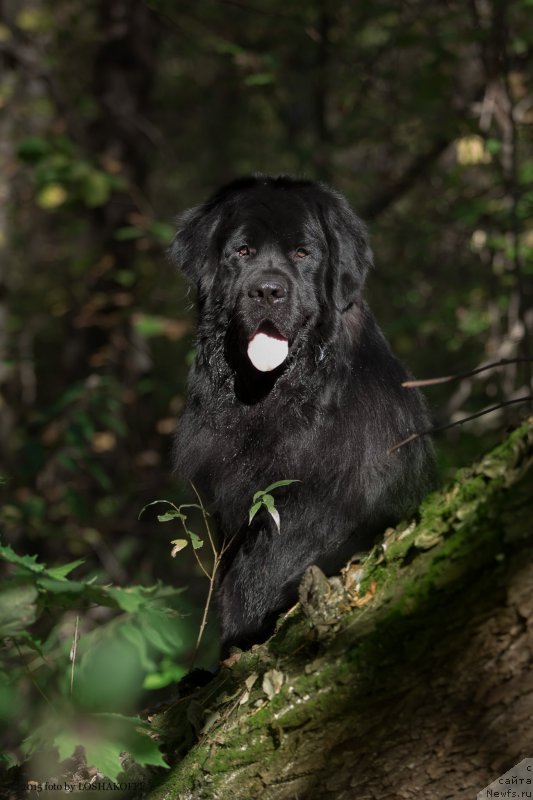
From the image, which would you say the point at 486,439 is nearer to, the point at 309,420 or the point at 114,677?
the point at 309,420

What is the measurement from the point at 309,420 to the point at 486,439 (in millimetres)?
3596

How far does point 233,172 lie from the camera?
1839 centimetres

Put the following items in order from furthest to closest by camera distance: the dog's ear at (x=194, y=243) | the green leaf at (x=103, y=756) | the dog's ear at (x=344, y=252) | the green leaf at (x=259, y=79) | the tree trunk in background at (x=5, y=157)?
the tree trunk in background at (x=5, y=157) < the green leaf at (x=259, y=79) < the dog's ear at (x=194, y=243) < the dog's ear at (x=344, y=252) < the green leaf at (x=103, y=756)

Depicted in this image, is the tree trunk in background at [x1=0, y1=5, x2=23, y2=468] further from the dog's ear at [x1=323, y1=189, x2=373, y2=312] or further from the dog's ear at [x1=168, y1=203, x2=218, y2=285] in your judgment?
the dog's ear at [x1=323, y1=189, x2=373, y2=312]

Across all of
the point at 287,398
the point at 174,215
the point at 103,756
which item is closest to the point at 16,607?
the point at 103,756

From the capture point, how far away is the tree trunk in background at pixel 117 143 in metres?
10.2

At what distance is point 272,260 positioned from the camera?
15.2 ft

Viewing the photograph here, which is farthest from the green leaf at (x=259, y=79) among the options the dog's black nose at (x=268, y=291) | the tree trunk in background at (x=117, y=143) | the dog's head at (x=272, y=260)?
the tree trunk in background at (x=117, y=143)

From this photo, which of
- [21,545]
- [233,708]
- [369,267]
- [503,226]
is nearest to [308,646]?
[233,708]

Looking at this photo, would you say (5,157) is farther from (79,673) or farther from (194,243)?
(79,673)

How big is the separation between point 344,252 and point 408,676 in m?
2.83

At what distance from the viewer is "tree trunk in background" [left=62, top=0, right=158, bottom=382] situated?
401 inches

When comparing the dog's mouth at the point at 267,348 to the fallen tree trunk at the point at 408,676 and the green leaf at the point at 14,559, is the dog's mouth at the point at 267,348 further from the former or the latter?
the green leaf at the point at 14,559

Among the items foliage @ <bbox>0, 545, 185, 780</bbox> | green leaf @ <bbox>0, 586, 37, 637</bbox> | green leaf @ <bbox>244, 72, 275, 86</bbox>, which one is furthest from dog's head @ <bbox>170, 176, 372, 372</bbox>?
green leaf @ <bbox>0, 586, 37, 637</bbox>
